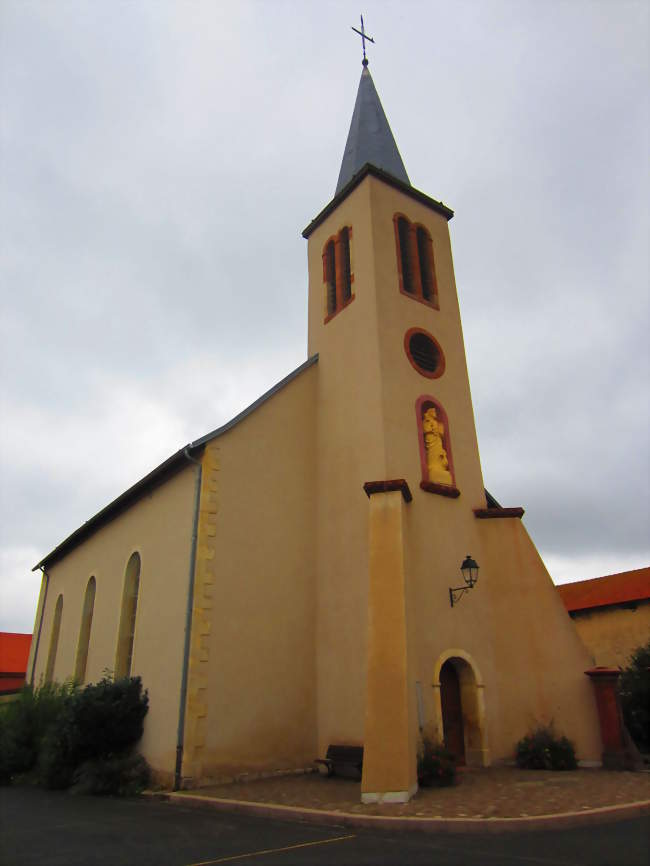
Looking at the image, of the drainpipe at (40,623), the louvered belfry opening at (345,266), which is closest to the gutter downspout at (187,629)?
the louvered belfry opening at (345,266)

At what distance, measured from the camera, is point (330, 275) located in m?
15.8

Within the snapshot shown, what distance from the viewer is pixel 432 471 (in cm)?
1258

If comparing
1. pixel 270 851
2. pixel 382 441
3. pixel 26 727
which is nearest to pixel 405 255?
pixel 382 441

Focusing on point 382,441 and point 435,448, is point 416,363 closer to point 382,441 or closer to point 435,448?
point 435,448

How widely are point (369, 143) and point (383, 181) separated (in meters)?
3.71

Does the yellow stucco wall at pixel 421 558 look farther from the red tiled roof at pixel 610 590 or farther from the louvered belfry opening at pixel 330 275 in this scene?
the red tiled roof at pixel 610 590

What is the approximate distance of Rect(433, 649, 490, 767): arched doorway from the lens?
35.8 ft

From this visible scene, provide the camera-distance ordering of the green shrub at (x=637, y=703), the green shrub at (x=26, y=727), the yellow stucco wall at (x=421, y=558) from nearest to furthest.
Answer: the yellow stucco wall at (x=421, y=558) < the green shrub at (x=26, y=727) < the green shrub at (x=637, y=703)

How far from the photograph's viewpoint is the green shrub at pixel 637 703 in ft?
43.5

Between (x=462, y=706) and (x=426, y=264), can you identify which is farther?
(x=426, y=264)

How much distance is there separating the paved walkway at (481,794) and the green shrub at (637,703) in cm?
359

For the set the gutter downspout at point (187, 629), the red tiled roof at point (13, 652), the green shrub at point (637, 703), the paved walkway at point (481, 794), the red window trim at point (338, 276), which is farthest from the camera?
the red tiled roof at point (13, 652)

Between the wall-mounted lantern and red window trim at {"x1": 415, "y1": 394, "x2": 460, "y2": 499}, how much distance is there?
1532 millimetres

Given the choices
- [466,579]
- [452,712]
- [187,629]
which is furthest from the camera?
[452,712]
